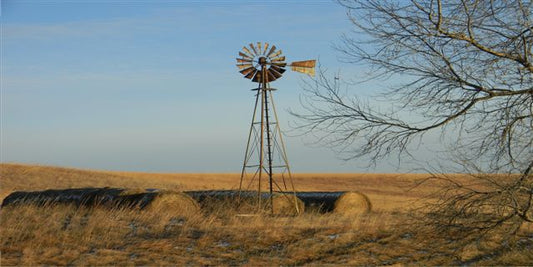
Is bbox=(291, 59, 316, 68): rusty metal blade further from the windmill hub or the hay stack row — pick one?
the hay stack row

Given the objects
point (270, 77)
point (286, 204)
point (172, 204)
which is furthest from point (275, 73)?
point (172, 204)

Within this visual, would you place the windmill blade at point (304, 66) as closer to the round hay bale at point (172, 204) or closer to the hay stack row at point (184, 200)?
the hay stack row at point (184, 200)

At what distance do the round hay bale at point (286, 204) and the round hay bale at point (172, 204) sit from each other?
7.21ft

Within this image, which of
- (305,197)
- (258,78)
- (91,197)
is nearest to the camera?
(91,197)

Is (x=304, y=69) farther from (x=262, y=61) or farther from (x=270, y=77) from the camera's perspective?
(x=262, y=61)

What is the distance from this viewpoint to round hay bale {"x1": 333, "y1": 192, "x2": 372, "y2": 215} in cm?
1692

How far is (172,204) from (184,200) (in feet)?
1.27

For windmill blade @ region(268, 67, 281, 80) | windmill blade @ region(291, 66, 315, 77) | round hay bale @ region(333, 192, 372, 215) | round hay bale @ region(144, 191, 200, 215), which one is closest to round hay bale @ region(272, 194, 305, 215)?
round hay bale @ region(333, 192, 372, 215)

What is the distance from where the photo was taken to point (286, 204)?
16.4 metres

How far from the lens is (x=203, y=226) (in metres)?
11.9

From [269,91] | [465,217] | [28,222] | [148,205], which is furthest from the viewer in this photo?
[269,91]

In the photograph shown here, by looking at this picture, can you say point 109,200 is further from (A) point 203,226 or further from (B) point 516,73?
(B) point 516,73

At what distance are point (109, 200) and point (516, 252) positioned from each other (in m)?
9.61

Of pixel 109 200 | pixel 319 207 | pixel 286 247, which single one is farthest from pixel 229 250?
pixel 319 207
